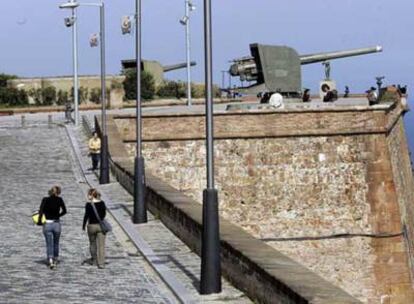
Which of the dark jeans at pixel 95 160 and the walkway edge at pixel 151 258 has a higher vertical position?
the dark jeans at pixel 95 160

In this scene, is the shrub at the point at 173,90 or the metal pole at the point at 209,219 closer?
the metal pole at the point at 209,219

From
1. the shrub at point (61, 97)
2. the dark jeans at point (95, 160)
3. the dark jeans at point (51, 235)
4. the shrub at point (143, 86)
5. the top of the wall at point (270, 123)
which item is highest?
the shrub at point (143, 86)

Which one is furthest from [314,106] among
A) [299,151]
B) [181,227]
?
[181,227]

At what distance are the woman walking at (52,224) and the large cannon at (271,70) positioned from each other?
80.4ft

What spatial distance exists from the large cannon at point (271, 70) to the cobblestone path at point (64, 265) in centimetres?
1191

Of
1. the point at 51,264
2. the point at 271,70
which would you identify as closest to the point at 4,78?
the point at 271,70

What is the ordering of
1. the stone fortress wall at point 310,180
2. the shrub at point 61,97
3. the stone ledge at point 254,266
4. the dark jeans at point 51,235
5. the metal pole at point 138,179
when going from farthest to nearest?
the shrub at point 61,97 → the stone fortress wall at point 310,180 → the metal pole at point 138,179 → the dark jeans at point 51,235 → the stone ledge at point 254,266

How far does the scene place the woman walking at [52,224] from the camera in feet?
52.0

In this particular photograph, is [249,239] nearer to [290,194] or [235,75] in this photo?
[290,194]

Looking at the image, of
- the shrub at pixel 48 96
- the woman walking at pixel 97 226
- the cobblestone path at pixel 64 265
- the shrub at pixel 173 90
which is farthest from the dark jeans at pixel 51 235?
the shrub at pixel 173 90

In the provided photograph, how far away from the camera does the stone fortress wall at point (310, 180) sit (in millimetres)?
33281

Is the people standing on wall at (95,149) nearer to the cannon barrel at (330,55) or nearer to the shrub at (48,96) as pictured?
the cannon barrel at (330,55)

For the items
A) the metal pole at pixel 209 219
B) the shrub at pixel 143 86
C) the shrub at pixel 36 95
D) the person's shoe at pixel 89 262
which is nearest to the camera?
the metal pole at pixel 209 219

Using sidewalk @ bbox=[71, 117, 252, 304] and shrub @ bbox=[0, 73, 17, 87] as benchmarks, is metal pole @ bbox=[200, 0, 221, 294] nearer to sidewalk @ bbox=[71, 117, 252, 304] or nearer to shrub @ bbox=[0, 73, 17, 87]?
sidewalk @ bbox=[71, 117, 252, 304]
